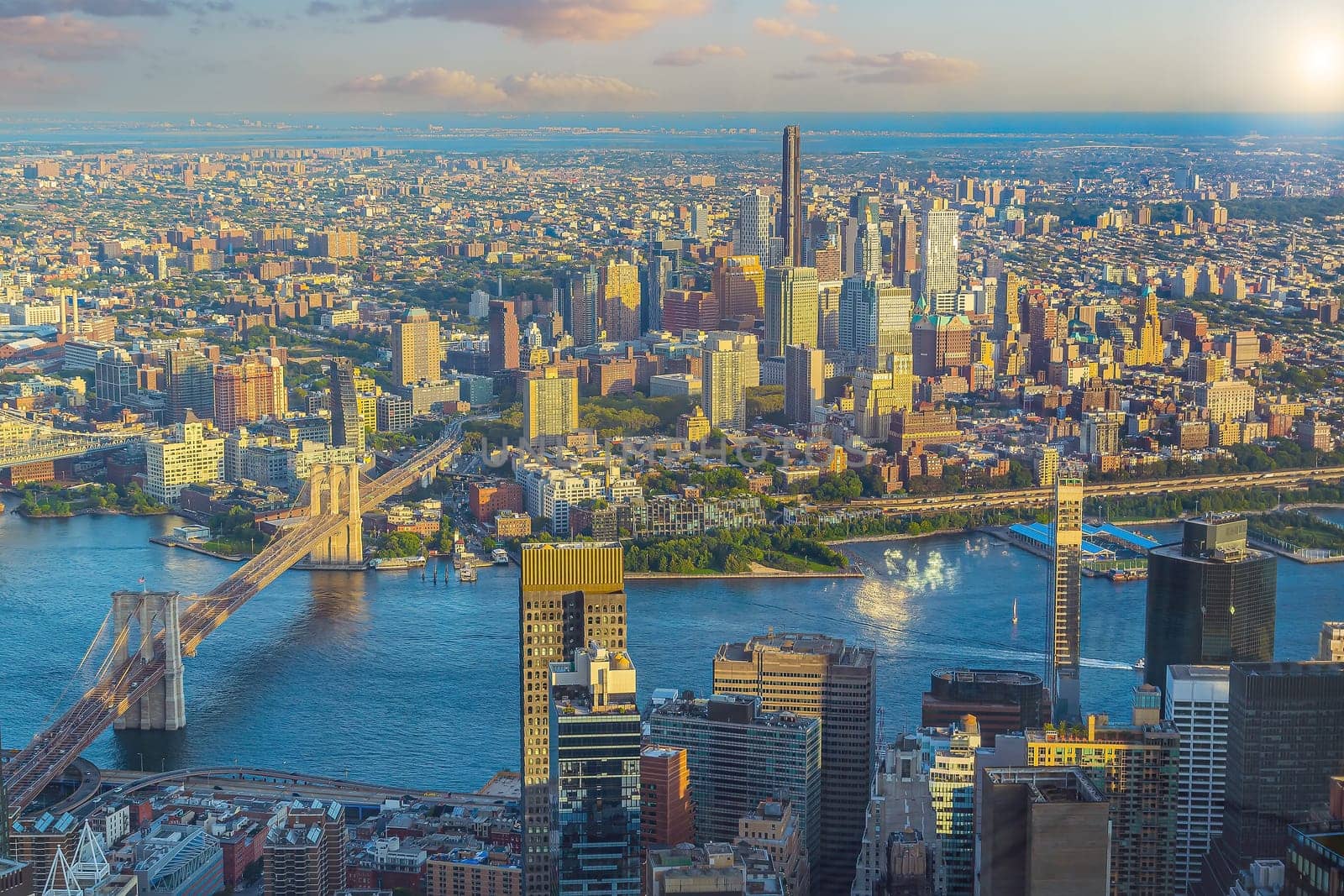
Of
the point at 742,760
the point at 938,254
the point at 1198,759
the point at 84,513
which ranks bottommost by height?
the point at 84,513

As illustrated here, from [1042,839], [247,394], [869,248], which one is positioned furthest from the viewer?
[869,248]

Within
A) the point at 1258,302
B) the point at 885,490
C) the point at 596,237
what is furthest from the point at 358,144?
the point at 885,490

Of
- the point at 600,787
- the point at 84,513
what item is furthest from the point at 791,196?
the point at 600,787

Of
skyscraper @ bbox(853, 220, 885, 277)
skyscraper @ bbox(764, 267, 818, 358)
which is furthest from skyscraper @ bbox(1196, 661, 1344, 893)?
skyscraper @ bbox(853, 220, 885, 277)

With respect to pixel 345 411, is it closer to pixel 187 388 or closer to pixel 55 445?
pixel 187 388

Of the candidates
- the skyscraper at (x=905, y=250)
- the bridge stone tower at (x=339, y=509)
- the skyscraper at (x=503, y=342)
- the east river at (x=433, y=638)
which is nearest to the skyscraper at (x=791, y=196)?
the skyscraper at (x=905, y=250)
